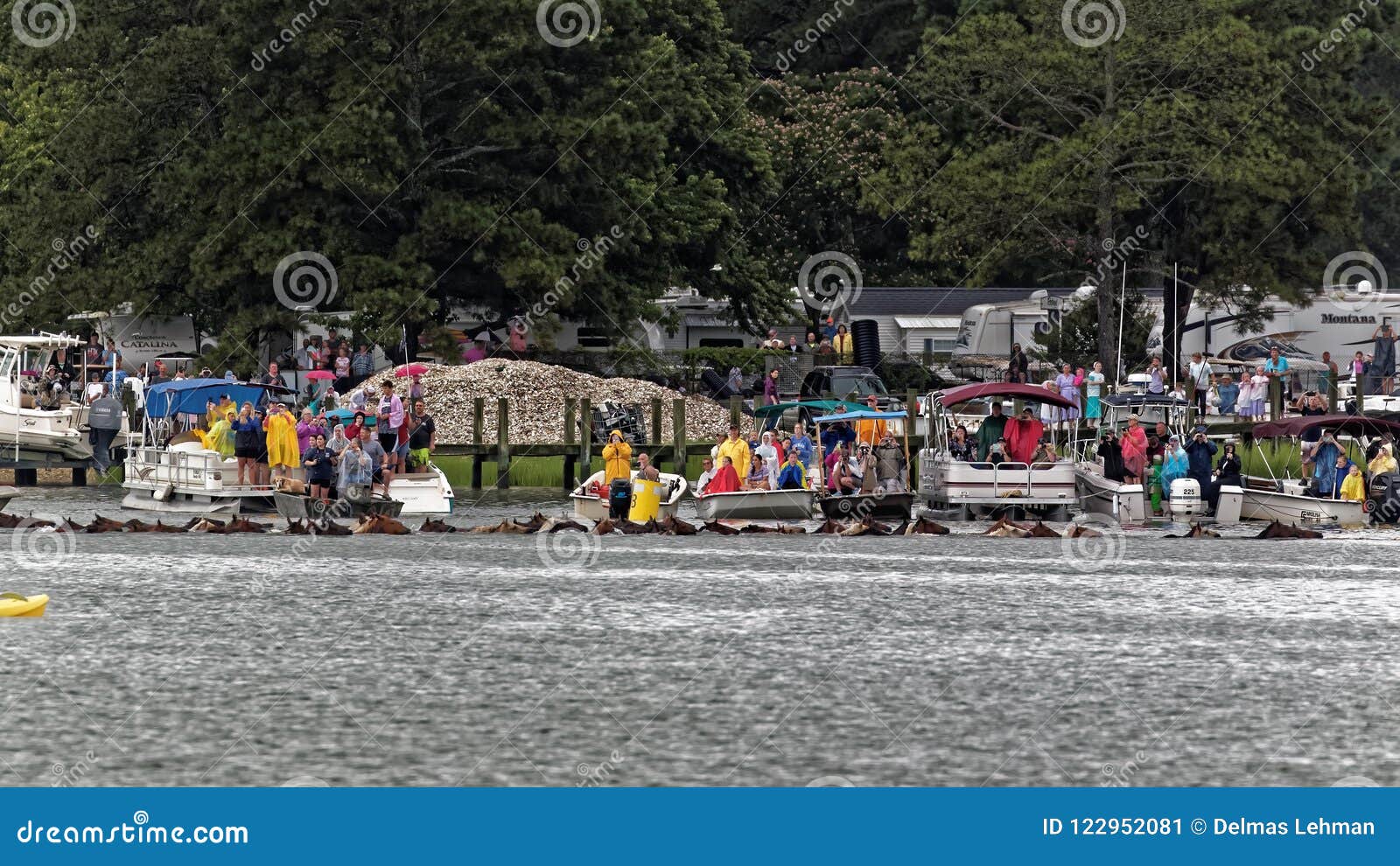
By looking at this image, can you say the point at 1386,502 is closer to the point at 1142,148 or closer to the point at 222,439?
the point at 222,439

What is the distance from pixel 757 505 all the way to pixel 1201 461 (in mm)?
8130

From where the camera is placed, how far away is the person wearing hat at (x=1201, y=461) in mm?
41469

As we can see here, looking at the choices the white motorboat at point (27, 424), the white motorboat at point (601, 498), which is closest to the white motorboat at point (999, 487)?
the white motorboat at point (601, 498)

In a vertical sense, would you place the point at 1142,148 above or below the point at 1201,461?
above

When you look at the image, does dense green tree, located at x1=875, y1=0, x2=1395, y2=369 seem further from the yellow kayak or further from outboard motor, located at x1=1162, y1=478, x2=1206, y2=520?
the yellow kayak

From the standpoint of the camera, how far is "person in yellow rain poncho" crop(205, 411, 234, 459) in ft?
138

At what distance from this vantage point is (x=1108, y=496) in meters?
42.6

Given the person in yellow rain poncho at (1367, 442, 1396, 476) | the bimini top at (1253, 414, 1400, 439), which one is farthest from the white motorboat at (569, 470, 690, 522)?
the person in yellow rain poncho at (1367, 442, 1396, 476)

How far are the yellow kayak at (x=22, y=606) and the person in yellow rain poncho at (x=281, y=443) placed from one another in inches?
504

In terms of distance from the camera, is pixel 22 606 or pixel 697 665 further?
pixel 22 606

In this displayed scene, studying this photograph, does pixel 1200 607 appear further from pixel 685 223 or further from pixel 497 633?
pixel 685 223

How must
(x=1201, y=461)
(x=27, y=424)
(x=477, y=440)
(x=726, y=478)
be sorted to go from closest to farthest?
(x=726, y=478), (x=1201, y=461), (x=27, y=424), (x=477, y=440)

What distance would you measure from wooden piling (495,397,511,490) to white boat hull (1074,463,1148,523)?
12.6 metres

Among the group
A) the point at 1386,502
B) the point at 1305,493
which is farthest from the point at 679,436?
the point at 1386,502
